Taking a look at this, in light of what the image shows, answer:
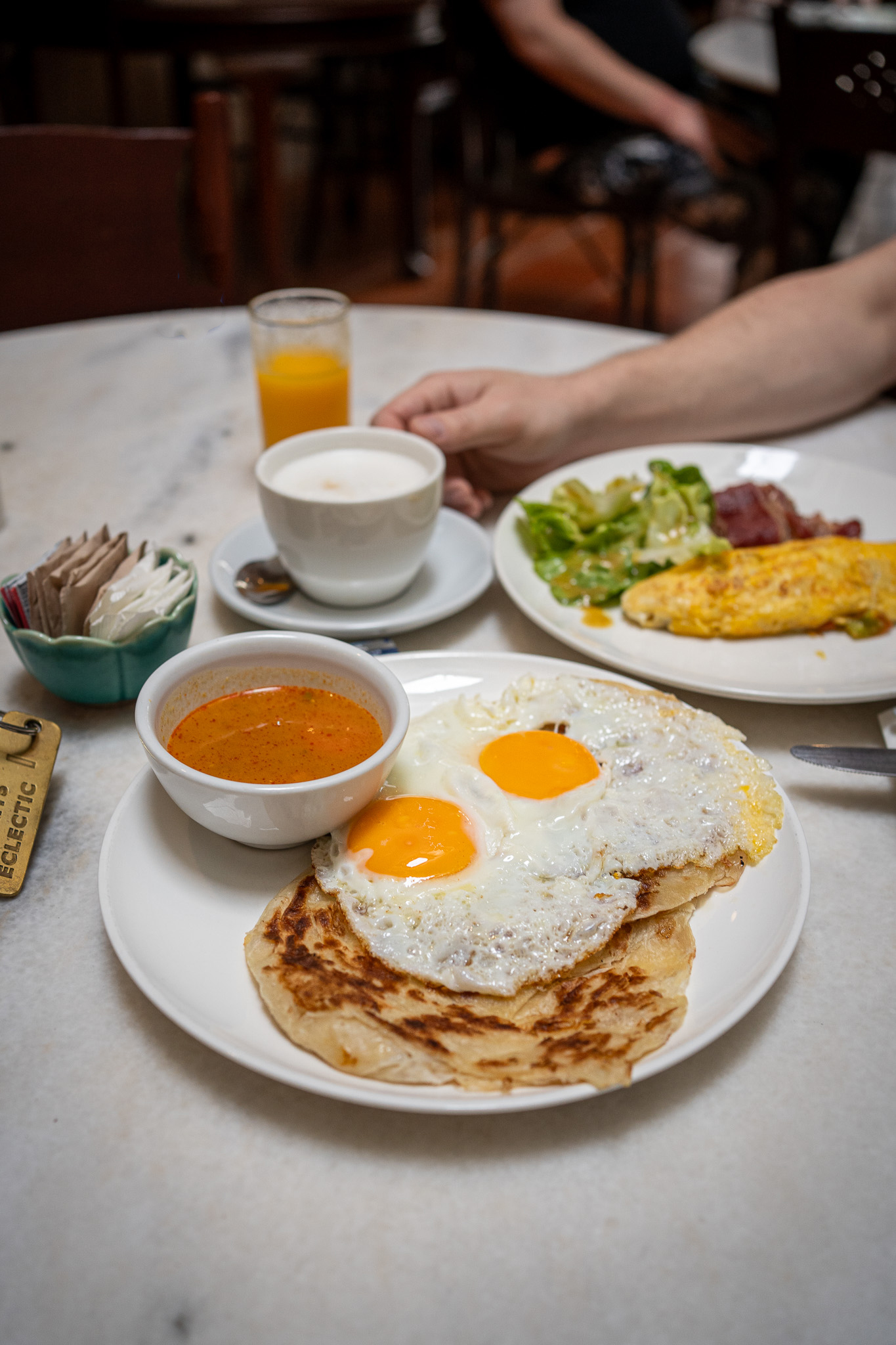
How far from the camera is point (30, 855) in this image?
97cm

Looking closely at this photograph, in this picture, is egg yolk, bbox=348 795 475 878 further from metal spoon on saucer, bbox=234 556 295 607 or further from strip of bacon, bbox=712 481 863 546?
strip of bacon, bbox=712 481 863 546

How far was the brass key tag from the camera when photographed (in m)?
0.94

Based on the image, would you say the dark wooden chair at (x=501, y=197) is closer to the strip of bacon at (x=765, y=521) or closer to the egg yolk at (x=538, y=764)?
the strip of bacon at (x=765, y=521)

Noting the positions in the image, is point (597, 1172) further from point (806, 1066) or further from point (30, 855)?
point (30, 855)

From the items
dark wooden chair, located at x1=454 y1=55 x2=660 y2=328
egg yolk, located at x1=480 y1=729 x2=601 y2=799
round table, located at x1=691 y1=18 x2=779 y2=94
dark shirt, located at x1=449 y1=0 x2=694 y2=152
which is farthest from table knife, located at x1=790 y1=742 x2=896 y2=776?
dark shirt, located at x1=449 y1=0 x2=694 y2=152

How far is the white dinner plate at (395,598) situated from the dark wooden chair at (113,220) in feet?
3.91

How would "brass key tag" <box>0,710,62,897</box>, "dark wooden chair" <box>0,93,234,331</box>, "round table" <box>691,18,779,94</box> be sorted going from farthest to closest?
"round table" <box>691,18,779,94</box> < "dark wooden chair" <box>0,93,234,331</box> < "brass key tag" <box>0,710,62,897</box>

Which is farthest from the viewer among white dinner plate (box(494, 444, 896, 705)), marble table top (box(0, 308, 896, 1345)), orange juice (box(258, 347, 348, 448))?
orange juice (box(258, 347, 348, 448))

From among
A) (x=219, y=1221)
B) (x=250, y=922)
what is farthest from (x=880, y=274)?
(x=219, y=1221)

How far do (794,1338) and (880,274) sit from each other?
6.10ft

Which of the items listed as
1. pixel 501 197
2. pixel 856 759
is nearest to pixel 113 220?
pixel 856 759

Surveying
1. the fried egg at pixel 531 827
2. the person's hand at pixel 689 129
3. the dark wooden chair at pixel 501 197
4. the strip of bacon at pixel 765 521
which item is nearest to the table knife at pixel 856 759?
the fried egg at pixel 531 827

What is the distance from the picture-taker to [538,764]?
3.34ft

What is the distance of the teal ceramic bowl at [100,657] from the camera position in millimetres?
1087
